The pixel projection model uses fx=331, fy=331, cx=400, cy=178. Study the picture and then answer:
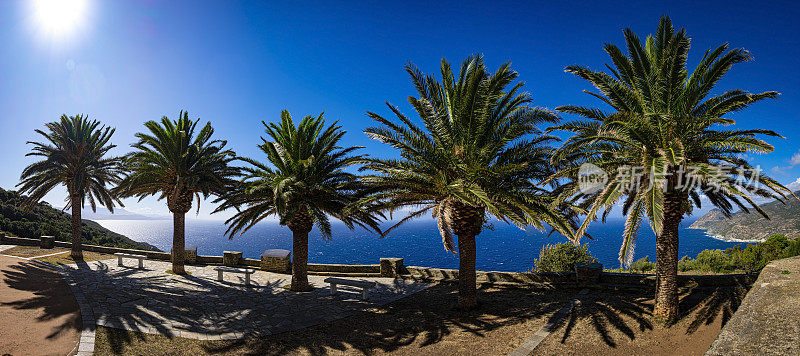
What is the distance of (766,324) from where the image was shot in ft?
19.5

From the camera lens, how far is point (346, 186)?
1268 cm

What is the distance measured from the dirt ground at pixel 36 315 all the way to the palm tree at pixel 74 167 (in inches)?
293

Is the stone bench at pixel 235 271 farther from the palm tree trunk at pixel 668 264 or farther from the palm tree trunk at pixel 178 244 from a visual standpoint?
the palm tree trunk at pixel 668 264

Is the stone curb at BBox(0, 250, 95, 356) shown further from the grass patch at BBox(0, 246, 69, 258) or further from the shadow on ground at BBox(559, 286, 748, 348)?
the grass patch at BBox(0, 246, 69, 258)

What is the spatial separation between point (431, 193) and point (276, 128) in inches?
279

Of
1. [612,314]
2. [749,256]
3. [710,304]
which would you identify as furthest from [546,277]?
[749,256]

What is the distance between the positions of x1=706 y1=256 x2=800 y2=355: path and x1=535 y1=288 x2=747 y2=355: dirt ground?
2.42ft

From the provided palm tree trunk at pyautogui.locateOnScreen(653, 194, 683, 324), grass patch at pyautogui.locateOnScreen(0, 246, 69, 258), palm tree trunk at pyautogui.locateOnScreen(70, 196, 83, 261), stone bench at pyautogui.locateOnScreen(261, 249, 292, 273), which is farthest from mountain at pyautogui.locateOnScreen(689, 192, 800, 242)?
grass patch at pyautogui.locateOnScreen(0, 246, 69, 258)

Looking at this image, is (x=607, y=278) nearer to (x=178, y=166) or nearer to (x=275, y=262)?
(x=275, y=262)

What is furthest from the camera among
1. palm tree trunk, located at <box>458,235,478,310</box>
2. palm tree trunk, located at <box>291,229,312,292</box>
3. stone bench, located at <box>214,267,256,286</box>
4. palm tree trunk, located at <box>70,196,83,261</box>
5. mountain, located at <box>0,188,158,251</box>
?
mountain, located at <box>0,188,158,251</box>

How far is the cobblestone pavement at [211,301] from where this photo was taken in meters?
8.69

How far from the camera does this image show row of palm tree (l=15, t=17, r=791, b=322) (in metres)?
7.95

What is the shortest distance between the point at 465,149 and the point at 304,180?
6.18 m

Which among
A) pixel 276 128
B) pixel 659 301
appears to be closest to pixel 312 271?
pixel 276 128
